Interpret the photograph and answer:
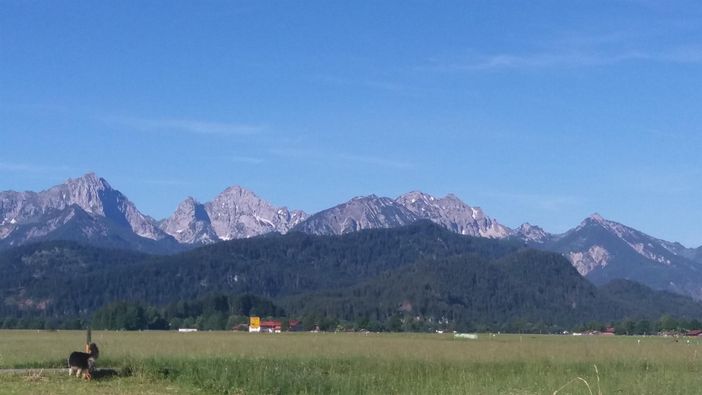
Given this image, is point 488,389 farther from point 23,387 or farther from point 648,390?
point 23,387

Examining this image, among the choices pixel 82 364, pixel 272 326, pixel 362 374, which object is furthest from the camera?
pixel 272 326

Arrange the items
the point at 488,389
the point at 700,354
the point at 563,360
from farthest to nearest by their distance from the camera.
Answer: the point at 700,354, the point at 563,360, the point at 488,389

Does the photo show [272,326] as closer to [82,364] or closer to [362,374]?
[362,374]

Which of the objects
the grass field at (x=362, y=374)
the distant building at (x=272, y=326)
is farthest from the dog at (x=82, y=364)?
the distant building at (x=272, y=326)

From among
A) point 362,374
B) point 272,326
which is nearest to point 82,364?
point 362,374

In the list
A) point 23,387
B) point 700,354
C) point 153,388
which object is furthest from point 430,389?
point 700,354

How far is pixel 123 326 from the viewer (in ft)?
425

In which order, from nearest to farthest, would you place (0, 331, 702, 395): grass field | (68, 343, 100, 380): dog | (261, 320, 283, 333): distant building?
(0, 331, 702, 395): grass field < (68, 343, 100, 380): dog < (261, 320, 283, 333): distant building

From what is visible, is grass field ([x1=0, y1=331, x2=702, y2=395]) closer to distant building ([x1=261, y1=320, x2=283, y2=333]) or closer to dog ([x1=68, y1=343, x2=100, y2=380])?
dog ([x1=68, y1=343, x2=100, y2=380])

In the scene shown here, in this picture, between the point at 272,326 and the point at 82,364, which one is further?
the point at 272,326

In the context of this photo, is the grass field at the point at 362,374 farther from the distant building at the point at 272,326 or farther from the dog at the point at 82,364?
the distant building at the point at 272,326

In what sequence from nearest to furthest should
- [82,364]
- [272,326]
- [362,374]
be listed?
[82,364] < [362,374] < [272,326]

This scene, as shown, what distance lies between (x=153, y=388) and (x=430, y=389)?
8218 mm

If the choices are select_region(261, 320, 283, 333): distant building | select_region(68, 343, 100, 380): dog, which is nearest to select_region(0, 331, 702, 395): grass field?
select_region(68, 343, 100, 380): dog
